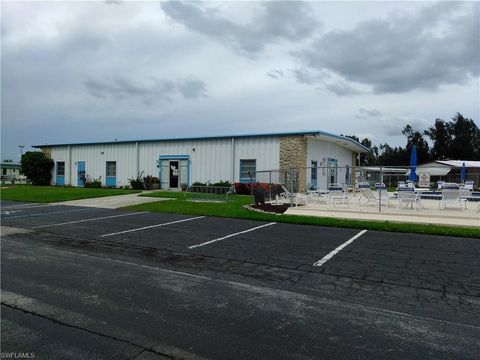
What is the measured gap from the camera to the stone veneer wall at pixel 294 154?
24906 millimetres

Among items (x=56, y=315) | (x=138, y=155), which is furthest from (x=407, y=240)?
(x=138, y=155)

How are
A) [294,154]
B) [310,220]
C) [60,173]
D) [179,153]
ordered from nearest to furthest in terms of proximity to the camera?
[310,220], [294,154], [179,153], [60,173]

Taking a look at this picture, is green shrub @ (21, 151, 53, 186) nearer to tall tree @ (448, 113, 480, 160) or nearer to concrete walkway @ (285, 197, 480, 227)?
concrete walkway @ (285, 197, 480, 227)

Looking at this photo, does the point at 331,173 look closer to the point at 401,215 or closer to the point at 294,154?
the point at 294,154

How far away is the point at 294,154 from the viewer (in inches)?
981

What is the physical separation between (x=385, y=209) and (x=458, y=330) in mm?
12140

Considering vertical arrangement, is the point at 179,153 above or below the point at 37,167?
above

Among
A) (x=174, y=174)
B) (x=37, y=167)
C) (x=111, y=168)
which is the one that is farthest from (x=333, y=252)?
(x=37, y=167)

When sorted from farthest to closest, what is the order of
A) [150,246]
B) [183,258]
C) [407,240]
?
[407,240]
[150,246]
[183,258]

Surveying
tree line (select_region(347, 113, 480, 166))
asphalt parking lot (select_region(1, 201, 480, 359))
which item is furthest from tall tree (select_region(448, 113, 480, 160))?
asphalt parking lot (select_region(1, 201, 480, 359))

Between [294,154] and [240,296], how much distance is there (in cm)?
2017

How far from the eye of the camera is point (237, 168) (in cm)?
2708

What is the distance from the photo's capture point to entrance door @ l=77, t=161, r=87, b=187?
34719mm

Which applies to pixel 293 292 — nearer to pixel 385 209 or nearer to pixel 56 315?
pixel 56 315
